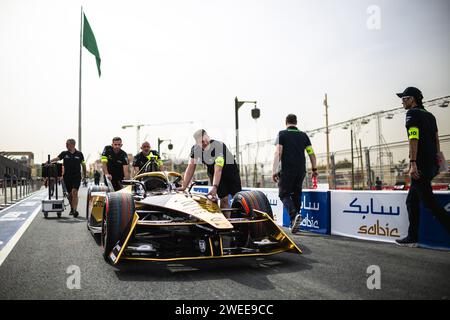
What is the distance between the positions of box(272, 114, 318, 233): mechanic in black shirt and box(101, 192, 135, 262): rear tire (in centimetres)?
315

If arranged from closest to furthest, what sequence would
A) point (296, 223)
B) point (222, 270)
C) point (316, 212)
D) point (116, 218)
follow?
1. point (222, 270)
2. point (116, 218)
3. point (296, 223)
4. point (316, 212)

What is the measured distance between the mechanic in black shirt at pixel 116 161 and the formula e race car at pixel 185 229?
10.1 ft

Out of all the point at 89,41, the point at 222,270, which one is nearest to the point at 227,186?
the point at 222,270

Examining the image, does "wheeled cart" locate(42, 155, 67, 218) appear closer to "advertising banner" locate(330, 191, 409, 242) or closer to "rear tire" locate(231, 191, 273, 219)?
"rear tire" locate(231, 191, 273, 219)

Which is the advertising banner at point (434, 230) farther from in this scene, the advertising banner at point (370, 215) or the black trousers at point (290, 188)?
the black trousers at point (290, 188)

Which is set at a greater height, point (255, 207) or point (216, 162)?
point (216, 162)

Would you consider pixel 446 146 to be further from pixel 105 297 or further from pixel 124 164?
pixel 105 297

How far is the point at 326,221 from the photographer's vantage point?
735 centimetres

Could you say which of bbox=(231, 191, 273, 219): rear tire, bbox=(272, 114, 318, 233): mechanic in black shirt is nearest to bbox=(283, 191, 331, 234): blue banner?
bbox=(272, 114, 318, 233): mechanic in black shirt

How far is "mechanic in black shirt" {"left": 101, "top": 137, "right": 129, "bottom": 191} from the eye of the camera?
348 inches

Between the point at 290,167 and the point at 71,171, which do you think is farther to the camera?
the point at 71,171

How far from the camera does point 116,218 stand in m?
4.55

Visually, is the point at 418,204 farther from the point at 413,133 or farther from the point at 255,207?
the point at 255,207

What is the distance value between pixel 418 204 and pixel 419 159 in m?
0.61
